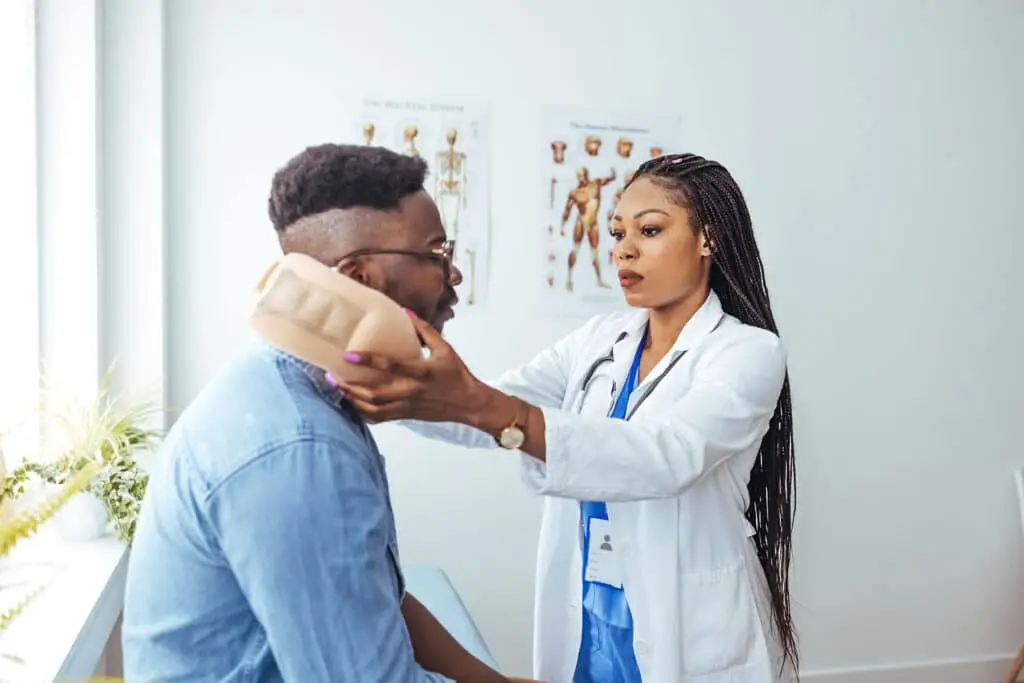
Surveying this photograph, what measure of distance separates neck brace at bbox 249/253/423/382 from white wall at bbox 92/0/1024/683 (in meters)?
1.63

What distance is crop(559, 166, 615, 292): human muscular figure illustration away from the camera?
2803mm

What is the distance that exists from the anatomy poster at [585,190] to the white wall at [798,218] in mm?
61

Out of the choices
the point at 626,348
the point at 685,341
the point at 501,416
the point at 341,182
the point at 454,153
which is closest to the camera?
the point at 341,182

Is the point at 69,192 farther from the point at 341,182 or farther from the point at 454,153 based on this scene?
the point at 341,182

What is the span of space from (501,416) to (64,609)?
1.06m

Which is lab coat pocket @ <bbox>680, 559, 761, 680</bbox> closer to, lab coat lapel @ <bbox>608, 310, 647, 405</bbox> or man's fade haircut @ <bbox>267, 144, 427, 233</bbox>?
lab coat lapel @ <bbox>608, 310, 647, 405</bbox>

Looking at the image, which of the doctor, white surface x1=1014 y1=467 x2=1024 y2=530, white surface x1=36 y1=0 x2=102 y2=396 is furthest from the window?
white surface x1=1014 y1=467 x2=1024 y2=530

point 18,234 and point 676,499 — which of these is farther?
point 18,234

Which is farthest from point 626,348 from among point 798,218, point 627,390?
point 798,218

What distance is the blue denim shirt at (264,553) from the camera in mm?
818

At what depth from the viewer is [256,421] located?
86cm

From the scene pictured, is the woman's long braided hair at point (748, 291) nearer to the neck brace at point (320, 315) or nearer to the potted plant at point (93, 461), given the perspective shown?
the neck brace at point (320, 315)

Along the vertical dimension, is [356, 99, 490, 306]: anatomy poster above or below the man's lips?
above

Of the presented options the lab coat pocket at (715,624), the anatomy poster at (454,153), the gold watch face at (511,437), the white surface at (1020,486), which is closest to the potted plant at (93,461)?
the anatomy poster at (454,153)
